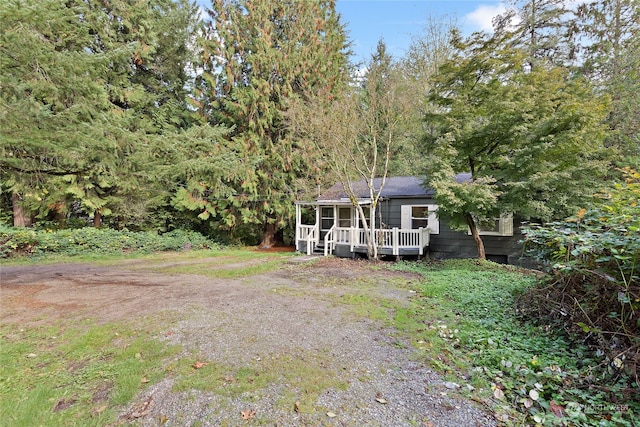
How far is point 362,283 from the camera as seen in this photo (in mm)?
6660

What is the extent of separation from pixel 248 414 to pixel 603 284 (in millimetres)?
3244

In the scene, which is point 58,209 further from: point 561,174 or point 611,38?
point 611,38

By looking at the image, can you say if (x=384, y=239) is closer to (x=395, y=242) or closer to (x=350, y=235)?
(x=395, y=242)

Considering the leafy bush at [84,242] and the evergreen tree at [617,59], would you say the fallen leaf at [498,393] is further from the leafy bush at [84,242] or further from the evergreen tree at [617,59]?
the leafy bush at [84,242]

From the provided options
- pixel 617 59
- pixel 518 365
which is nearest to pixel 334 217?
pixel 518 365

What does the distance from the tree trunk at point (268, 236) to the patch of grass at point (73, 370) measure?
11.0 metres

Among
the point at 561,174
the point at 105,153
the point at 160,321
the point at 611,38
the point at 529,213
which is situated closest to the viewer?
the point at 160,321

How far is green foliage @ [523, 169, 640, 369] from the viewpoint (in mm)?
2449

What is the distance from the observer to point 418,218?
437 inches

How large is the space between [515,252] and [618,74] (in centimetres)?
786

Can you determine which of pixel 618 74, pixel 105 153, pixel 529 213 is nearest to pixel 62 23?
pixel 105 153

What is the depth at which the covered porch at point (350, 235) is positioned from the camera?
33.2 feet

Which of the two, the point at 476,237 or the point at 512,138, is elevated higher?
the point at 512,138

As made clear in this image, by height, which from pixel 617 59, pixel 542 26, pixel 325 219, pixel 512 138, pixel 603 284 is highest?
pixel 542 26
